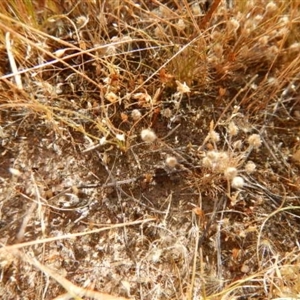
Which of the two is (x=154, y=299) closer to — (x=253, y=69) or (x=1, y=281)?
(x=1, y=281)

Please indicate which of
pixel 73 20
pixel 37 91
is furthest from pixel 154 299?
pixel 73 20

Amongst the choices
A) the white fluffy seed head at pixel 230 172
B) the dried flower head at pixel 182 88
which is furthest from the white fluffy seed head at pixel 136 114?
the white fluffy seed head at pixel 230 172

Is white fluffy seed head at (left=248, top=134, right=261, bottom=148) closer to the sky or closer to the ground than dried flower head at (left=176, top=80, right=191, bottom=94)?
closer to the ground

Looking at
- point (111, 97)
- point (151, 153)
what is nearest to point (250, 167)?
point (151, 153)

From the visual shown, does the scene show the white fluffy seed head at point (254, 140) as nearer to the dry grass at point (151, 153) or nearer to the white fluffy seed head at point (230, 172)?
the dry grass at point (151, 153)

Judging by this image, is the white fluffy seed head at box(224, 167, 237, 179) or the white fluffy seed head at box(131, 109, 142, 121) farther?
the white fluffy seed head at box(131, 109, 142, 121)

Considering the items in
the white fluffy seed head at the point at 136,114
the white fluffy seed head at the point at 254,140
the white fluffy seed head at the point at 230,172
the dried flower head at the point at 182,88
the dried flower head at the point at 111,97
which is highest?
the dried flower head at the point at 111,97

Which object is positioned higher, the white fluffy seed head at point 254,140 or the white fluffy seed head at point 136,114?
the white fluffy seed head at point 136,114

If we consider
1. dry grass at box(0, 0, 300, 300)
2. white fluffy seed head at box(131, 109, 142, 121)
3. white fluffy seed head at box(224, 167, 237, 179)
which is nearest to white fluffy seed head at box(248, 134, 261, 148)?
dry grass at box(0, 0, 300, 300)

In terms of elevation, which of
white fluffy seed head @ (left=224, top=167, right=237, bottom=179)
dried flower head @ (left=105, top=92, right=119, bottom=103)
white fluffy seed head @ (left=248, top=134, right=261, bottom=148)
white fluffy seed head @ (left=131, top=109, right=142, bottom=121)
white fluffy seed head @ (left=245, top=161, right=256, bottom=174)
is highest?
dried flower head @ (left=105, top=92, right=119, bottom=103)

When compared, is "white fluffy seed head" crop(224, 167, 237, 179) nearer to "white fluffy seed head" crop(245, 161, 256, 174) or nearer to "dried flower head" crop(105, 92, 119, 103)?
"white fluffy seed head" crop(245, 161, 256, 174)
